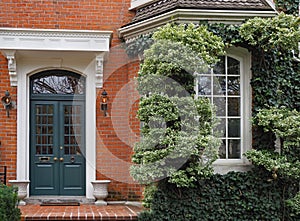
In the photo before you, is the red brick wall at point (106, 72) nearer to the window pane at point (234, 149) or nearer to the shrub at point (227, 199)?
the shrub at point (227, 199)

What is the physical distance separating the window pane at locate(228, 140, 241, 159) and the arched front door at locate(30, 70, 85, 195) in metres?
3.10

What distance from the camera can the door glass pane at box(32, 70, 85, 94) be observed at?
10156 millimetres

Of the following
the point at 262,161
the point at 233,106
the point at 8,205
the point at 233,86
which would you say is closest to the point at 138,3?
the point at 233,86

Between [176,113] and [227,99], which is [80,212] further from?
[227,99]

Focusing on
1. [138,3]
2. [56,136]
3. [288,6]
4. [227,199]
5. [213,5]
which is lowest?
[227,199]

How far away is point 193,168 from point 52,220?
2.52 metres

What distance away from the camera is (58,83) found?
10.2m

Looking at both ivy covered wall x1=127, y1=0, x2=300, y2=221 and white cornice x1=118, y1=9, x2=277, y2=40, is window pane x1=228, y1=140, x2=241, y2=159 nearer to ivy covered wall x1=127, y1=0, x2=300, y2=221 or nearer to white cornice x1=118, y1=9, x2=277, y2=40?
ivy covered wall x1=127, y1=0, x2=300, y2=221

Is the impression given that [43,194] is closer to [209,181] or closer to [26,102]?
[26,102]

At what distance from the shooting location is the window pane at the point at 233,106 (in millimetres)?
9086

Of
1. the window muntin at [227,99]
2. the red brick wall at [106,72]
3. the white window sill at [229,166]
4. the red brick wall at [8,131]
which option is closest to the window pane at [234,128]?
the window muntin at [227,99]

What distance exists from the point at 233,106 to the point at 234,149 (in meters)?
0.80

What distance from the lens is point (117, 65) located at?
1013cm

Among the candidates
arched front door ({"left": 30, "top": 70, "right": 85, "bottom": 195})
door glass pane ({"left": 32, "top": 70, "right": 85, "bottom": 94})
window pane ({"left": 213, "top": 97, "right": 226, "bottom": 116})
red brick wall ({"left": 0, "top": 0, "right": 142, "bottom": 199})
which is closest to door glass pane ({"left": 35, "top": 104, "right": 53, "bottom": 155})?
arched front door ({"left": 30, "top": 70, "right": 85, "bottom": 195})
